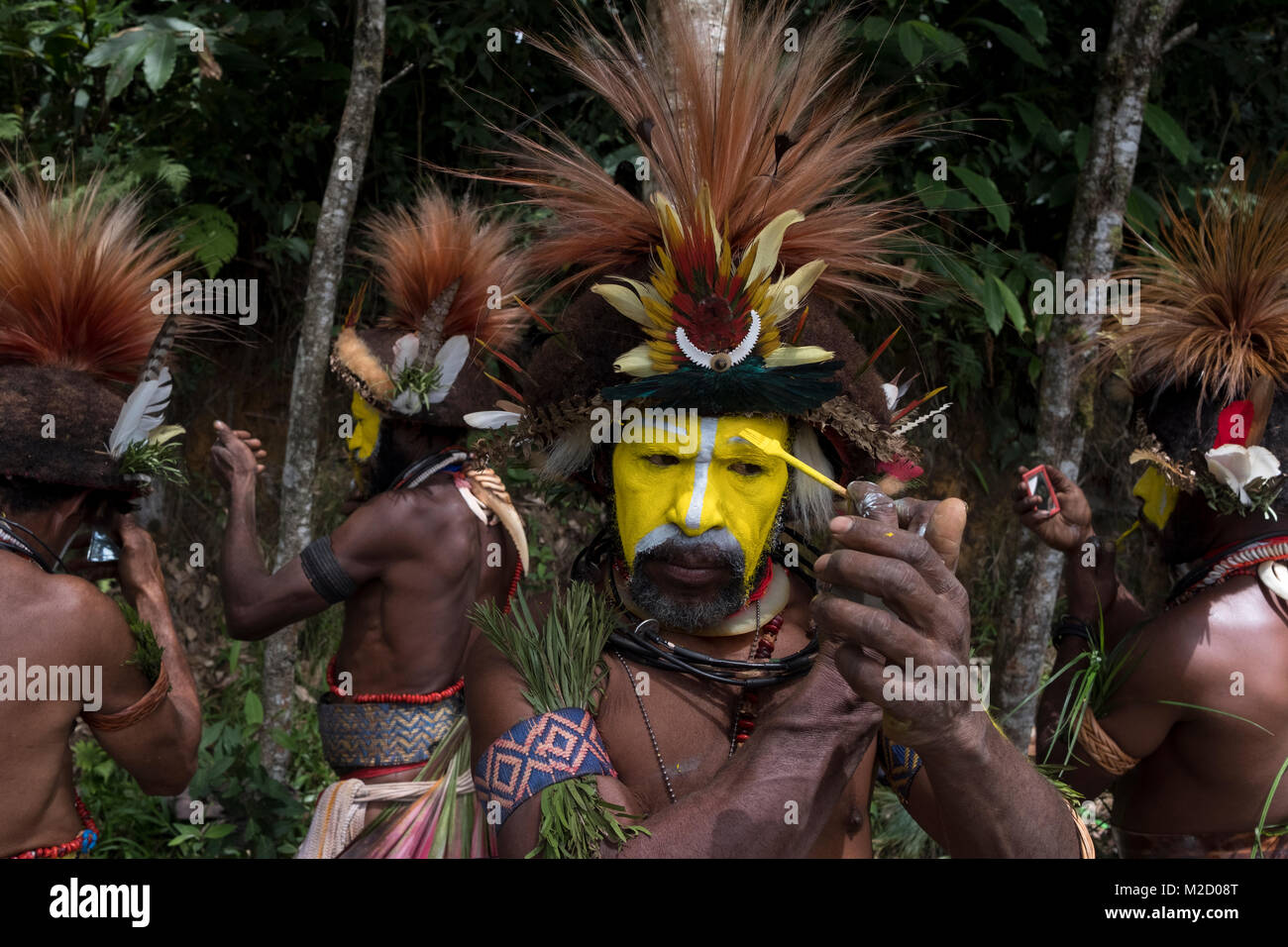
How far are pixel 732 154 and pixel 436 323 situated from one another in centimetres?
238

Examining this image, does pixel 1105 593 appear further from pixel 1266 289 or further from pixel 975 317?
pixel 975 317

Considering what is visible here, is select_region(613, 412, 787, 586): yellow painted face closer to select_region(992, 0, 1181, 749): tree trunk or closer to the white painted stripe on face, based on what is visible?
the white painted stripe on face

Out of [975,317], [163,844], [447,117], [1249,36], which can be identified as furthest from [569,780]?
[1249,36]

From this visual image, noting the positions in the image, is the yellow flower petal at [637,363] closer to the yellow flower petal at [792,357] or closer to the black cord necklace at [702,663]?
the yellow flower petal at [792,357]

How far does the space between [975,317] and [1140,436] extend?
3.36m

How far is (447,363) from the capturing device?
4406 millimetres

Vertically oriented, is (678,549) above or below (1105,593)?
above

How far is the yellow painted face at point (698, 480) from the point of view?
83.6 inches

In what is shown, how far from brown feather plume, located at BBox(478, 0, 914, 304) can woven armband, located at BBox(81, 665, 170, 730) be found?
1.68m

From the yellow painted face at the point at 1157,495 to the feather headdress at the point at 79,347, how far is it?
290 centimetres

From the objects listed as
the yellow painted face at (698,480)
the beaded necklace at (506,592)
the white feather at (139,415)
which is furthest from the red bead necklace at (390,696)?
the yellow painted face at (698,480)

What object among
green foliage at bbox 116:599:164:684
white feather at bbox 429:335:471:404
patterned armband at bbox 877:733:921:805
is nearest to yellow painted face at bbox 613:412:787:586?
patterned armband at bbox 877:733:921:805

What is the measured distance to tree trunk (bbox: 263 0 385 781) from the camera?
501 centimetres

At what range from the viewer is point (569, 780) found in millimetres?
1949
